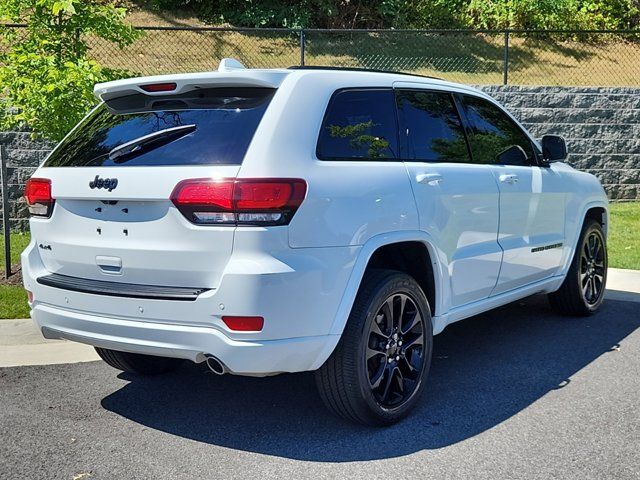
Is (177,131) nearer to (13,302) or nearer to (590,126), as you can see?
(13,302)

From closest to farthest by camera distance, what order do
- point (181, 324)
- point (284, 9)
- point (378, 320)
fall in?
point (181, 324), point (378, 320), point (284, 9)

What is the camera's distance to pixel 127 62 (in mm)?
15430

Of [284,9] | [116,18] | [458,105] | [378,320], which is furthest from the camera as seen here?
[284,9]

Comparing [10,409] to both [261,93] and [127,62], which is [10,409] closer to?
[261,93]

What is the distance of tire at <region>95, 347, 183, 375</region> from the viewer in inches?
190

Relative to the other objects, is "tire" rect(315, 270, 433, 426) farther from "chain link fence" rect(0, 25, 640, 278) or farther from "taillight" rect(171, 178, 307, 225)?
"chain link fence" rect(0, 25, 640, 278)

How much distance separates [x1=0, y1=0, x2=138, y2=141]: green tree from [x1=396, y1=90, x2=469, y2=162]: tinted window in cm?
365

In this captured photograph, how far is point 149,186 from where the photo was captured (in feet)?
11.8

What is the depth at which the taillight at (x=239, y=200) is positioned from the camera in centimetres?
341

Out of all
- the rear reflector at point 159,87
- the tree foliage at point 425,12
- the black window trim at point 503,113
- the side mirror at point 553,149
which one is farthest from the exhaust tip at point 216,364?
the tree foliage at point 425,12

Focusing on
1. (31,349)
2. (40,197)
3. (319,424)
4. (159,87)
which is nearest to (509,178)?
(319,424)

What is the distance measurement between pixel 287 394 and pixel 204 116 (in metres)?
1.83

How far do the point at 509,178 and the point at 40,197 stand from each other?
3038 millimetres

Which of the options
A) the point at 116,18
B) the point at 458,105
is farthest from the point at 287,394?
the point at 116,18
